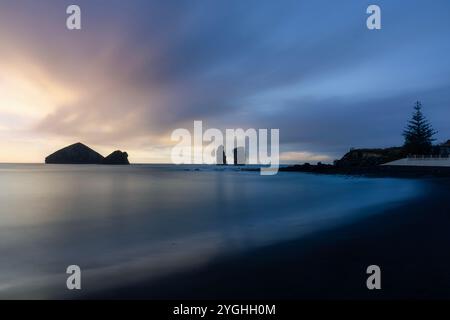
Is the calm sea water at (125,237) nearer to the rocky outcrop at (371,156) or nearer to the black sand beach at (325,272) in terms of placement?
the black sand beach at (325,272)

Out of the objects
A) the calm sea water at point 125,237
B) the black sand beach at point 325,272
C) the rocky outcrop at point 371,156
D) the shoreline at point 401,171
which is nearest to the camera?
the black sand beach at point 325,272

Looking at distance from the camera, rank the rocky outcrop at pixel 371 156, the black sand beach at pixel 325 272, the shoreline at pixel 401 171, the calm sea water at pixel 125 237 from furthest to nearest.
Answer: the rocky outcrop at pixel 371 156 → the shoreline at pixel 401 171 → the calm sea water at pixel 125 237 → the black sand beach at pixel 325 272

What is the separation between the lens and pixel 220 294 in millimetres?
5648

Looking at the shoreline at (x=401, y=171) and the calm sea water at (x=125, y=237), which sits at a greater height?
the shoreline at (x=401, y=171)

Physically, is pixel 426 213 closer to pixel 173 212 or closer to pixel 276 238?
pixel 276 238

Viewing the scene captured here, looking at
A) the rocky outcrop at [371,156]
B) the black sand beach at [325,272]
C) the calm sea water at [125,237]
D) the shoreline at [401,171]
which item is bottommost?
the calm sea water at [125,237]

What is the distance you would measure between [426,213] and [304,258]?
8467mm

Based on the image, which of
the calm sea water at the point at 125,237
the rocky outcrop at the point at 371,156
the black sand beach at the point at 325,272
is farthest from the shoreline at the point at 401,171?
the black sand beach at the point at 325,272

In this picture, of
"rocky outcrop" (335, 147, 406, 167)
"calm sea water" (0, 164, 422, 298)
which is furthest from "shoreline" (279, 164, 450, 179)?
"calm sea water" (0, 164, 422, 298)

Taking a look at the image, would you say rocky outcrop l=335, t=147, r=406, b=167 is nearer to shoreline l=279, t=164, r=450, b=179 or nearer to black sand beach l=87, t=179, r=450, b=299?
shoreline l=279, t=164, r=450, b=179

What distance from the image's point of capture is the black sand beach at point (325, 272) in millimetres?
5539

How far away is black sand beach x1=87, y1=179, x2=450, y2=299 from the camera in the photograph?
5539mm

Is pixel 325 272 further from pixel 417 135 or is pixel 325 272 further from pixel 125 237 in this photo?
pixel 417 135

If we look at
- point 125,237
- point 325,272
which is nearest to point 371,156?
point 125,237
